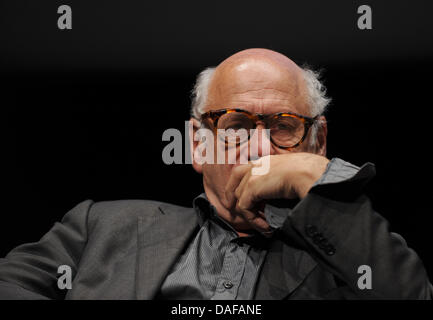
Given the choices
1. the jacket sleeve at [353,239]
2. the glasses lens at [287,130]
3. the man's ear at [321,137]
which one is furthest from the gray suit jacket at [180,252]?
the man's ear at [321,137]

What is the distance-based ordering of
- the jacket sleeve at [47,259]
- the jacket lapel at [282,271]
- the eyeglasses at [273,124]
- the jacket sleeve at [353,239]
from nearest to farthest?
the jacket sleeve at [353,239] → the jacket lapel at [282,271] → the jacket sleeve at [47,259] → the eyeglasses at [273,124]

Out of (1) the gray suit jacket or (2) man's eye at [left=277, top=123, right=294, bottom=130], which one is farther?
(2) man's eye at [left=277, top=123, right=294, bottom=130]

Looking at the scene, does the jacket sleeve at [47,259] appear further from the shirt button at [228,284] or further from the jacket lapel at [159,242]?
the shirt button at [228,284]

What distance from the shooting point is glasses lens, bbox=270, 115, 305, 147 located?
1750 millimetres

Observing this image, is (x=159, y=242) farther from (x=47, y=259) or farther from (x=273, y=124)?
(x=273, y=124)

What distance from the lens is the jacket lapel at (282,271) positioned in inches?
59.8

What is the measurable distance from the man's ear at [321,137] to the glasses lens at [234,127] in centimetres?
37

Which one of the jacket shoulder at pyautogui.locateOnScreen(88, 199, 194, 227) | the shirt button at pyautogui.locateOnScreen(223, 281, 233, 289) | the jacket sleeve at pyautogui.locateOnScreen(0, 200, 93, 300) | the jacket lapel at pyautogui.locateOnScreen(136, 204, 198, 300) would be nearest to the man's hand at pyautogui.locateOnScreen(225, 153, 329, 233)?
the shirt button at pyautogui.locateOnScreen(223, 281, 233, 289)

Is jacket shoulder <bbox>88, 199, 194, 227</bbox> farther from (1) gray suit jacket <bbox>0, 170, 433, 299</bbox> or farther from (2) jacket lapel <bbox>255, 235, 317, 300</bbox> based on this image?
(2) jacket lapel <bbox>255, 235, 317, 300</bbox>

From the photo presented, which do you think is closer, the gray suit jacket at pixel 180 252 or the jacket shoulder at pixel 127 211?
the gray suit jacket at pixel 180 252

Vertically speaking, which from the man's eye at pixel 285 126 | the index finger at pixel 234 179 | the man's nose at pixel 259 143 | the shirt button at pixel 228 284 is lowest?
the shirt button at pixel 228 284
